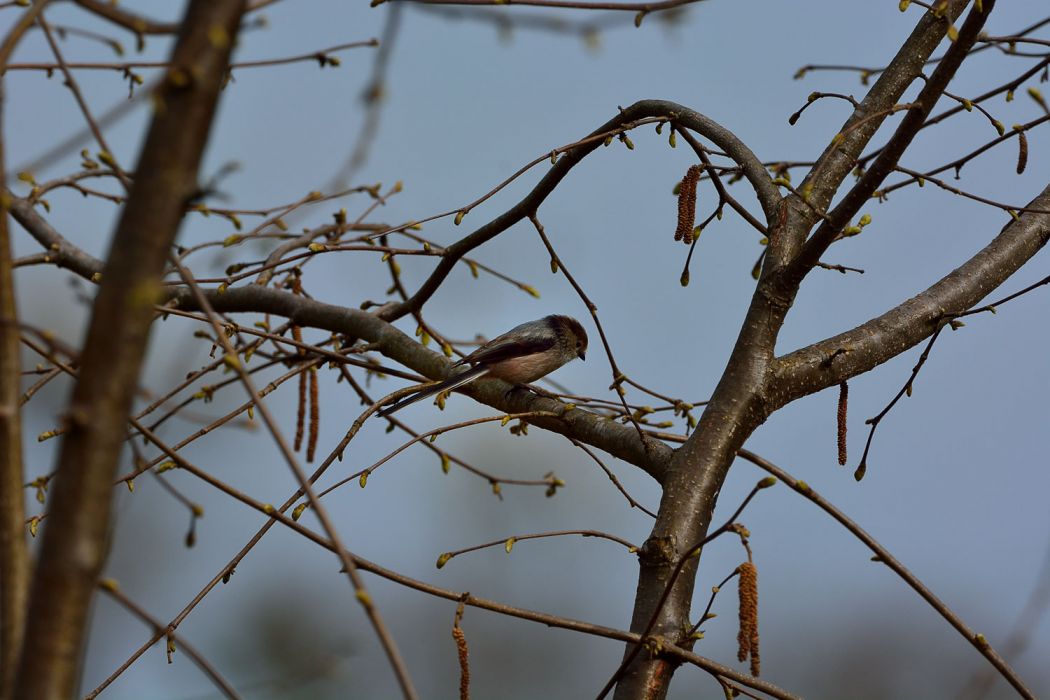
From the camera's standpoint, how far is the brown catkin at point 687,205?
2.97m

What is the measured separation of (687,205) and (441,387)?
110 centimetres

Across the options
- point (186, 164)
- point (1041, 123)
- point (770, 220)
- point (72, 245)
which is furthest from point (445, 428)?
point (1041, 123)

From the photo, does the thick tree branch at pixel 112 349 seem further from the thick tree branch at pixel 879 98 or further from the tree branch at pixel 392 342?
the thick tree branch at pixel 879 98

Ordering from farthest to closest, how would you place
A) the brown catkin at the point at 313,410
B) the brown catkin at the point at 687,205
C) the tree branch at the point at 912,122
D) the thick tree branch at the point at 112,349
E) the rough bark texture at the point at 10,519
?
the brown catkin at the point at 313,410 < the brown catkin at the point at 687,205 < the tree branch at the point at 912,122 < the rough bark texture at the point at 10,519 < the thick tree branch at the point at 112,349

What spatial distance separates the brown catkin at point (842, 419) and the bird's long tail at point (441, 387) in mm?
1288

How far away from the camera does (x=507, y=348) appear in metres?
5.38

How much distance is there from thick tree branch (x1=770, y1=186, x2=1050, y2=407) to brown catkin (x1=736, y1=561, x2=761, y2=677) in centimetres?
58

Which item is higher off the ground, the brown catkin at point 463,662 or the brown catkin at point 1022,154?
the brown catkin at point 1022,154

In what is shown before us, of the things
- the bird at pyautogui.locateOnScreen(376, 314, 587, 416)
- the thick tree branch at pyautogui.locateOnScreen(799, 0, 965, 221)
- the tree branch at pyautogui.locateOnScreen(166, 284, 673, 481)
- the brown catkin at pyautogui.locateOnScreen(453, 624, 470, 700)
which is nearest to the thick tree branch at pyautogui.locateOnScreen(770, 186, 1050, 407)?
the thick tree branch at pyautogui.locateOnScreen(799, 0, 965, 221)

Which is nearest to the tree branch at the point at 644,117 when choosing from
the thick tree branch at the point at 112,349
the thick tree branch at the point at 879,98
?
the thick tree branch at the point at 879,98

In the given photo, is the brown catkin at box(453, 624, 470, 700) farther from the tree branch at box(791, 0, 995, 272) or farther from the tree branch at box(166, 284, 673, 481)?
the tree branch at box(791, 0, 995, 272)

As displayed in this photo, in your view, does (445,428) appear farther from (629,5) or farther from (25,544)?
(25,544)

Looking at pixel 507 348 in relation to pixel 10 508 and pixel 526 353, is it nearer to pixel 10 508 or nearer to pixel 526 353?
pixel 526 353

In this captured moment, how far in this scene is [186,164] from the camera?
1.15 meters
